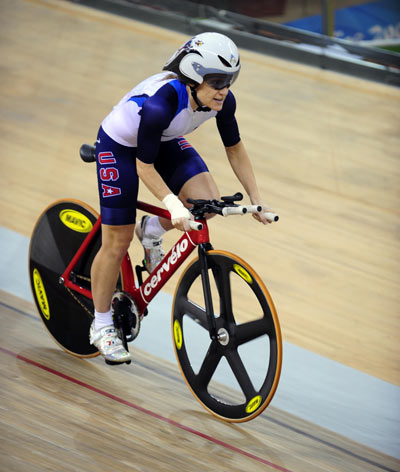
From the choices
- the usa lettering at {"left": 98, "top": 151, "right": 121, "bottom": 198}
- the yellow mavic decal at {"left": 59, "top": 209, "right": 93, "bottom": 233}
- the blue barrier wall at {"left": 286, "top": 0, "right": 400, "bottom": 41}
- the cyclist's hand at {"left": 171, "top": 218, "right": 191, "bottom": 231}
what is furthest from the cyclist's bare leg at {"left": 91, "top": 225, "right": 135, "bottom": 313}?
the blue barrier wall at {"left": 286, "top": 0, "right": 400, "bottom": 41}

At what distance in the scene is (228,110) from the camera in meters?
2.52

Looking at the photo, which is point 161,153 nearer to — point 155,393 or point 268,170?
point 155,393

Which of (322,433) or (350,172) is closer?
(322,433)

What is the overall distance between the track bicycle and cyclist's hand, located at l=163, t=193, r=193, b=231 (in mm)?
29

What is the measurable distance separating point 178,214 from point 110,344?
694 millimetres

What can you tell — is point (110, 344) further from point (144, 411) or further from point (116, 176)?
point (116, 176)

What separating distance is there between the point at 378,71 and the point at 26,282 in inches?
164

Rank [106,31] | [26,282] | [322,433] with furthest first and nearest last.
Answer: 1. [106,31]
2. [26,282]
3. [322,433]

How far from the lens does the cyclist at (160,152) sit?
2.33 meters

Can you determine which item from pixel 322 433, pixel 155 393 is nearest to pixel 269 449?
pixel 322 433

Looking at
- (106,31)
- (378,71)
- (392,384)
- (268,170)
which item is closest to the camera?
(392,384)

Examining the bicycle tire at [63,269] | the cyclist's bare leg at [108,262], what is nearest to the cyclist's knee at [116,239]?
the cyclist's bare leg at [108,262]

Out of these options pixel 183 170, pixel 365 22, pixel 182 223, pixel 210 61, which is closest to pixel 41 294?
pixel 183 170

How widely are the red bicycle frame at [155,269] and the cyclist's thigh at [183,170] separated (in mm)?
128
